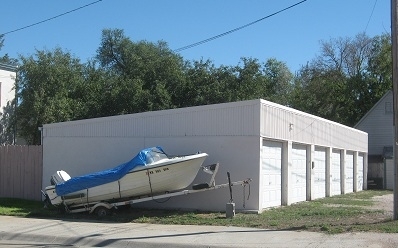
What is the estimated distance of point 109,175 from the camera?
56.9 ft

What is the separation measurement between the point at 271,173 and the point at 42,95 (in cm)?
2039

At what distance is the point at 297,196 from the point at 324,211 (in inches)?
152

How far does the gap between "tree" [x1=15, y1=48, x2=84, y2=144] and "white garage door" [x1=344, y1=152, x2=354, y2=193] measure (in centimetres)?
1711

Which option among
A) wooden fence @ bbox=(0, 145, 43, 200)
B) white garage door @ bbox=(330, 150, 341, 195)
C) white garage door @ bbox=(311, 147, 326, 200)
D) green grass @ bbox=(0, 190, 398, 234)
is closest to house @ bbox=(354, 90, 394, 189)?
white garage door @ bbox=(330, 150, 341, 195)

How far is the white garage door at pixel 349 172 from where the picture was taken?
30919 mm

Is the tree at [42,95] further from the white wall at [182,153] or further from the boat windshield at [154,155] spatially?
the boat windshield at [154,155]

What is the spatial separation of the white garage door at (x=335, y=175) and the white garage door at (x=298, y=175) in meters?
4.53

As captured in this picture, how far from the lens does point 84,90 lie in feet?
125

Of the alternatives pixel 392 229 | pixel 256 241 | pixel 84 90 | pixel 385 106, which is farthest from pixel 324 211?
pixel 385 106

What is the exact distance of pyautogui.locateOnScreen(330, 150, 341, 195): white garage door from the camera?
27.3 metres

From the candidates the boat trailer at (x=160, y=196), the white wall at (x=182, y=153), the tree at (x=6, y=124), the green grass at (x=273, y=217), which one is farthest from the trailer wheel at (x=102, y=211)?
the tree at (x=6, y=124)

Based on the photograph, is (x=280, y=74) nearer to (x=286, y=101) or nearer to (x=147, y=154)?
(x=286, y=101)

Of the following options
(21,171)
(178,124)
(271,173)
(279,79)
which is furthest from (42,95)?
(279,79)

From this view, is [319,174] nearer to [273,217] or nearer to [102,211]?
[273,217]
